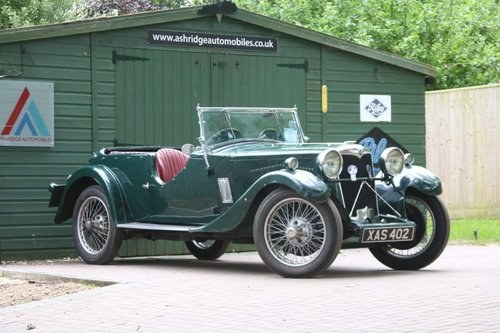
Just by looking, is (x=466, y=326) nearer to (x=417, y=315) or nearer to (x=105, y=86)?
(x=417, y=315)

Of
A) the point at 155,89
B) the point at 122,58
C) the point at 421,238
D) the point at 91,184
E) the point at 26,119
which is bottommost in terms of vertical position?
the point at 421,238

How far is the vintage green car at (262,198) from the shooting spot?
396 inches

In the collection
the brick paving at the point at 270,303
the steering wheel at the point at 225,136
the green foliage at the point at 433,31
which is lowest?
the brick paving at the point at 270,303

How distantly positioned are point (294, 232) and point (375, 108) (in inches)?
213

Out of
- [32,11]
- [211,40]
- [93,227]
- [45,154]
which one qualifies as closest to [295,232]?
[93,227]

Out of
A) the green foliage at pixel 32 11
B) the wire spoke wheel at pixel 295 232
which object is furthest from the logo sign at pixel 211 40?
the green foliage at pixel 32 11

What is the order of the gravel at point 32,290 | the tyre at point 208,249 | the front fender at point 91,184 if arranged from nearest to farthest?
the gravel at point 32,290, the front fender at point 91,184, the tyre at point 208,249

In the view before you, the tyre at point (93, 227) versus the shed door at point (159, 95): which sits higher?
the shed door at point (159, 95)

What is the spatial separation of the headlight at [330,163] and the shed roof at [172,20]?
13.5 feet

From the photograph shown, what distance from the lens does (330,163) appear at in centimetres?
1020

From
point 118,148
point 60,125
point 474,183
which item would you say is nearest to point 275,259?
point 118,148

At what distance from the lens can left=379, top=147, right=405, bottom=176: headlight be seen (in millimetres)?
10812

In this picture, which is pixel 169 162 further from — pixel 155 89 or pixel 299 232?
pixel 299 232

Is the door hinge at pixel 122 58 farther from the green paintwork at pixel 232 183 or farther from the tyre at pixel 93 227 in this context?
the tyre at pixel 93 227
